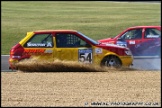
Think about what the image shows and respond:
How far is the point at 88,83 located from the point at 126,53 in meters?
3.97

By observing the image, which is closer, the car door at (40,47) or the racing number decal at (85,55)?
the racing number decal at (85,55)

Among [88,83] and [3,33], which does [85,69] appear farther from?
[3,33]

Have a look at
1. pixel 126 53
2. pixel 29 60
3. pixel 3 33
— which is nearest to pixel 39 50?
pixel 29 60

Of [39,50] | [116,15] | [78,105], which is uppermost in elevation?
[116,15]

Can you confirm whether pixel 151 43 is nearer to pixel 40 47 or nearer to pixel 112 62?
pixel 112 62

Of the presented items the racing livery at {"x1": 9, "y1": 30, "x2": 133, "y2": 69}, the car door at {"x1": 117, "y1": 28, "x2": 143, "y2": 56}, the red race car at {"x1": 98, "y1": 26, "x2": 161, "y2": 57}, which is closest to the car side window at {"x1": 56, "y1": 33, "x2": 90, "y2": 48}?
the racing livery at {"x1": 9, "y1": 30, "x2": 133, "y2": 69}

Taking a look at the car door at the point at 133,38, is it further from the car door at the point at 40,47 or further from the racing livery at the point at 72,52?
the car door at the point at 40,47

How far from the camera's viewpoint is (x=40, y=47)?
16188 millimetres

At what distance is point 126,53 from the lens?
16.2 m

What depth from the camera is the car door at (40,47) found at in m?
16.1

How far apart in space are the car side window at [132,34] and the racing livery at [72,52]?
15.0 ft

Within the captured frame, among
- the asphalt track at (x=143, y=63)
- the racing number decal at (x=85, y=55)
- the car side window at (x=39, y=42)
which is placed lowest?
the asphalt track at (x=143, y=63)

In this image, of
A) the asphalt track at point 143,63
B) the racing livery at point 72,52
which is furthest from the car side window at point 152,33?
the racing livery at point 72,52

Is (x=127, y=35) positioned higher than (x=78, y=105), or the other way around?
(x=127, y=35)
